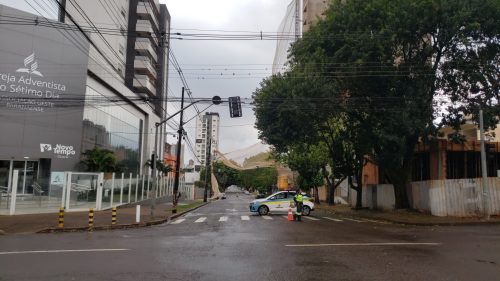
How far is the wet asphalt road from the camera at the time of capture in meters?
9.39

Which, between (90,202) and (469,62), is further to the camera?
(90,202)

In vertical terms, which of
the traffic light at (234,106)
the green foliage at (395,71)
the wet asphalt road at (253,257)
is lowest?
the wet asphalt road at (253,257)

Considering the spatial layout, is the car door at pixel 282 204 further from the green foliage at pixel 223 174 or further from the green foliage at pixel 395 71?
the green foliage at pixel 223 174

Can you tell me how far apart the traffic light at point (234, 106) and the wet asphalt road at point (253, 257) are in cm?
793

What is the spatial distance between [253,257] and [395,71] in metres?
18.0

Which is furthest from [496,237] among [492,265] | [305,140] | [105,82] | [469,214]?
[105,82]

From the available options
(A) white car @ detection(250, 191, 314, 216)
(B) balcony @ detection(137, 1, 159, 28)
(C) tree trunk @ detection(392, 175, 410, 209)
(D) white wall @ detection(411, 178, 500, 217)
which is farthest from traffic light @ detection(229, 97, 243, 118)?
(B) balcony @ detection(137, 1, 159, 28)

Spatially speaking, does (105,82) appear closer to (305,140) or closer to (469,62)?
(305,140)

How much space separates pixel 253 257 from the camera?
11672 millimetres

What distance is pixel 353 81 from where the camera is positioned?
91.4 ft

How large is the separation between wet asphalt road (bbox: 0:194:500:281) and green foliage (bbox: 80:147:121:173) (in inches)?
799

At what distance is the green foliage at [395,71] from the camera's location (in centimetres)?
2505

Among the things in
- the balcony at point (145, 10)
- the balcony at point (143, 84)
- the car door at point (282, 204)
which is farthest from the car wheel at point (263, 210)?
the balcony at point (145, 10)

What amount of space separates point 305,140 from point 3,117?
20335mm
